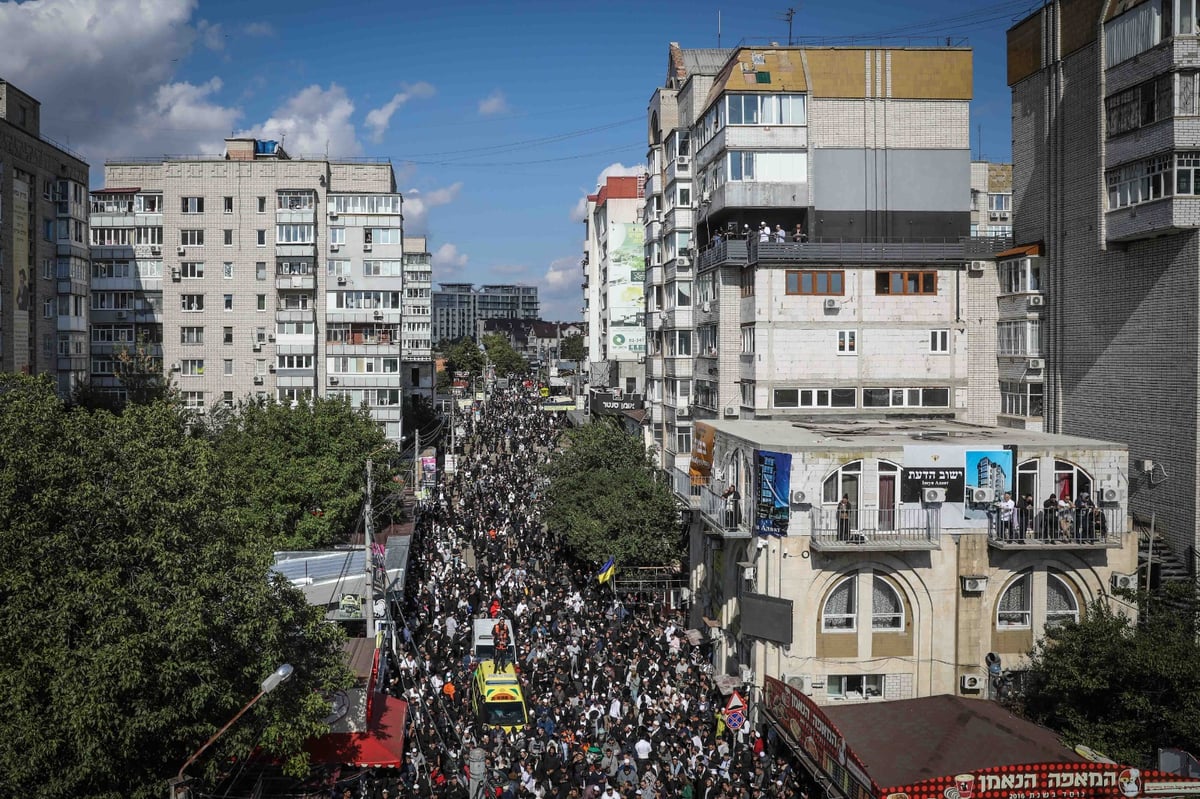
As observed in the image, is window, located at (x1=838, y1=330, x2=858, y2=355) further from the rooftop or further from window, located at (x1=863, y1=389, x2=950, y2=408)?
the rooftop

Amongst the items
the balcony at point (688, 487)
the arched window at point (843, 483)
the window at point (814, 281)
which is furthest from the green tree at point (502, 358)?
the arched window at point (843, 483)

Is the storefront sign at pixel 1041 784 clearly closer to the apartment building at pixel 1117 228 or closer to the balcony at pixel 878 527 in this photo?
the balcony at pixel 878 527

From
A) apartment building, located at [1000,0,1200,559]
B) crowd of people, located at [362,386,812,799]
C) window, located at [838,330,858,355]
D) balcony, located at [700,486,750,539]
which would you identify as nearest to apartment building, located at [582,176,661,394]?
crowd of people, located at [362,386,812,799]

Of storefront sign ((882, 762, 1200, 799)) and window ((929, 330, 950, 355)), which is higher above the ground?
window ((929, 330, 950, 355))

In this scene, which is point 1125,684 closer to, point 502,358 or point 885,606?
point 885,606

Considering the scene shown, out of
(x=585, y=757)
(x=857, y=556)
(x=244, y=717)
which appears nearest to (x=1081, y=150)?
(x=857, y=556)

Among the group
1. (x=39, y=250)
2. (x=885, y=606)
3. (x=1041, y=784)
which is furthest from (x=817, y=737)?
(x=39, y=250)
